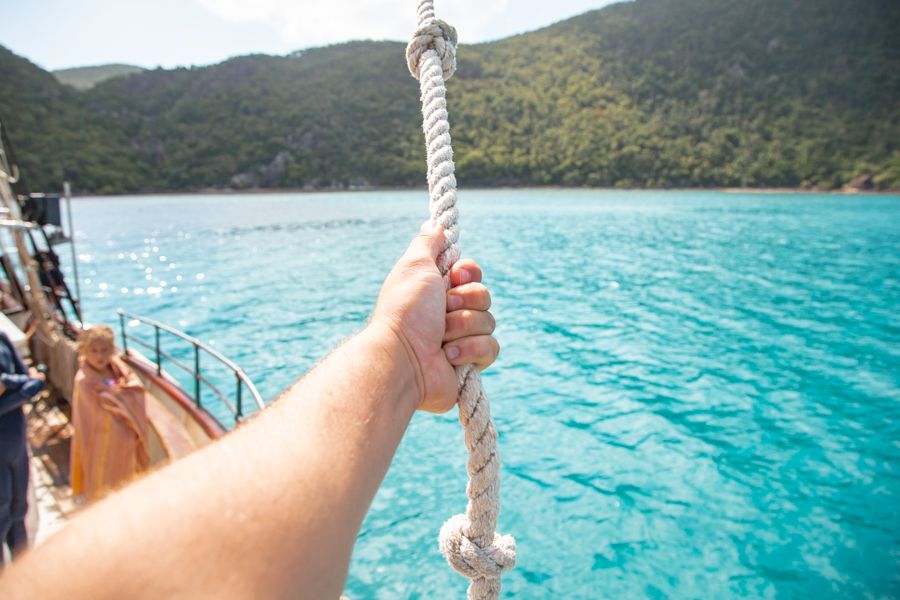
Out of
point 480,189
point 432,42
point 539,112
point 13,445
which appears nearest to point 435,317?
point 432,42

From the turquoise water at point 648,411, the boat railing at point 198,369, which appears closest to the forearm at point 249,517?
the boat railing at point 198,369

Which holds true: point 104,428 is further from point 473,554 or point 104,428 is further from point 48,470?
point 473,554

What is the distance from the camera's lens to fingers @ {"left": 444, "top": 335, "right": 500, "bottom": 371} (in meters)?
1.41

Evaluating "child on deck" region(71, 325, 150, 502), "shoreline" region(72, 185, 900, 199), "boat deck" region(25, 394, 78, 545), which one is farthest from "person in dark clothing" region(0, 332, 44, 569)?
"shoreline" region(72, 185, 900, 199)

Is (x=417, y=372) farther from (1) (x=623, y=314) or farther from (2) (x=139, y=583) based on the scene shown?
(1) (x=623, y=314)

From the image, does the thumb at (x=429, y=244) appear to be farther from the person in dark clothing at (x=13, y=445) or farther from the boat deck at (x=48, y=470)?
the boat deck at (x=48, y=470)

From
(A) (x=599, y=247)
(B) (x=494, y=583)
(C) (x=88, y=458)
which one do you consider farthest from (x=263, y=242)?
(B) (x=494, y=583)

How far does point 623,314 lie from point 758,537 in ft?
30.6

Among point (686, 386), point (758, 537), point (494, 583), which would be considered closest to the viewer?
point (494, 583)

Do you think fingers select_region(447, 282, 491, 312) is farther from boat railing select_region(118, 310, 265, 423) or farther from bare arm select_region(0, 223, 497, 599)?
boat railing select_region(118, 310, 265, 423)

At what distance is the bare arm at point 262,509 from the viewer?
645mm

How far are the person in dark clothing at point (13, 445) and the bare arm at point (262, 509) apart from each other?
339cm

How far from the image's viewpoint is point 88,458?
15.1 ft

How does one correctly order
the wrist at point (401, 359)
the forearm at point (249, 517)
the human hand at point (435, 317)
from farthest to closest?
the human hand at point (435, 317), the wrist at point (401, 359), the forearm at point (249, 517)
